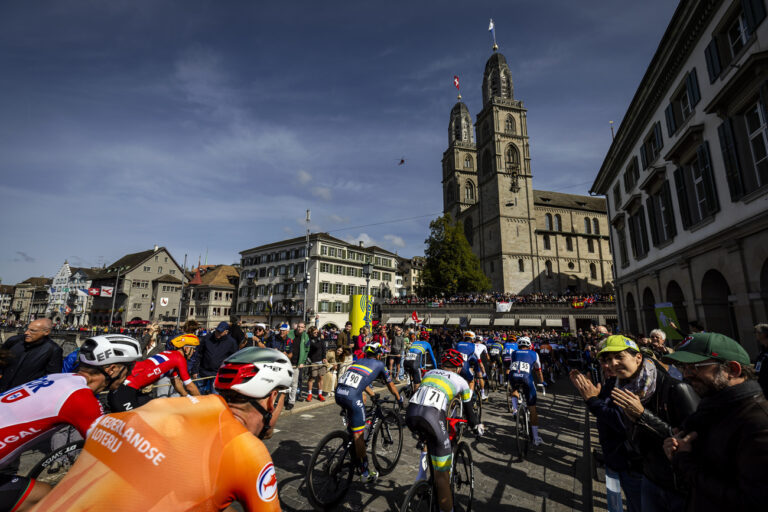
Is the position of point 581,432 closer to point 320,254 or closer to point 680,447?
point 680,447

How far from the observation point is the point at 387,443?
20.4 ft

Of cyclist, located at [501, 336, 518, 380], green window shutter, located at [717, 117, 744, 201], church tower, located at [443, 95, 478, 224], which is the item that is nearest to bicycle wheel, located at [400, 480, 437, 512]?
cyclist, located at [501, 336, 518, 380]

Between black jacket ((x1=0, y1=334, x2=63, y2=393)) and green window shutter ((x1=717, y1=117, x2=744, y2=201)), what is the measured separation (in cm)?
1722

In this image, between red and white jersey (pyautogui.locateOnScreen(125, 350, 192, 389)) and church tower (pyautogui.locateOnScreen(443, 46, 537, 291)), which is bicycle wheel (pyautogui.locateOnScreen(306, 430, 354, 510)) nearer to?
red and white jersey (pyautogui.locateOnScreen(125, 350, 192, 389))

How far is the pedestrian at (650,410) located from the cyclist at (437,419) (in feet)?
5.93

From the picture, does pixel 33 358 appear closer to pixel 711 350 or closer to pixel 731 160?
pixel 711 350

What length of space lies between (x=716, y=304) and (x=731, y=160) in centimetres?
542

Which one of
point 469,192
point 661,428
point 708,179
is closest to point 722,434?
point 661,428

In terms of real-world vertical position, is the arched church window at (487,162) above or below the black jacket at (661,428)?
above

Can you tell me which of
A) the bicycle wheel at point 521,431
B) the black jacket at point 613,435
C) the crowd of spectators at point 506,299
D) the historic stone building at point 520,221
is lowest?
the bicycle wheel at point 521,431

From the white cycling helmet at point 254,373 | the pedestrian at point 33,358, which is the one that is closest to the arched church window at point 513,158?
the pedestrian at point 33,358

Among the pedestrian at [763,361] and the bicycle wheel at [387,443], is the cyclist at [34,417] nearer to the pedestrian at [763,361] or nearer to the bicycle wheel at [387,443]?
the bicycle wheel at [387,443]

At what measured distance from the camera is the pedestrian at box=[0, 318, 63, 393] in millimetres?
4832

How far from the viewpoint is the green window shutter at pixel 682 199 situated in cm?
1416
